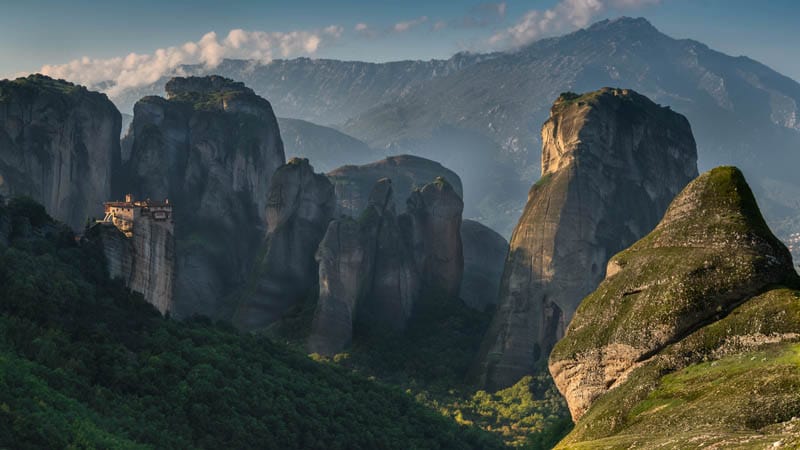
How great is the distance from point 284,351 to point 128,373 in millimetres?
25534

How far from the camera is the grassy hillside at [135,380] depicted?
51.6m

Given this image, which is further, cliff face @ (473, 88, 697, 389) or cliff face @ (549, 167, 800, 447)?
cliff face @ (473, 88, 697, 389)

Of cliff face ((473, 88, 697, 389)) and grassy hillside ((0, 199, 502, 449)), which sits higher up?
cliff face ((473, 88, 697, 389))

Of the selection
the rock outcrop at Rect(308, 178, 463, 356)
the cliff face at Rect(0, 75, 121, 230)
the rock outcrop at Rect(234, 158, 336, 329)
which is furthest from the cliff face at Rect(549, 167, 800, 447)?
the cliff face at Rect(0, 75, 121, 230)

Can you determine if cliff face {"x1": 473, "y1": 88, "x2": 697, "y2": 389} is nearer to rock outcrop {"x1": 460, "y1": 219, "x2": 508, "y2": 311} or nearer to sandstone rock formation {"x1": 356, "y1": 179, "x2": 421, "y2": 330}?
sandstone rock formation {"x1": 356, "y1": 179, "x2": 421, "y2": 330}

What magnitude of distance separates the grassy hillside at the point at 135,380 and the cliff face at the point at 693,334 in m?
21.7

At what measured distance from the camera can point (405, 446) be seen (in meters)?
77.4

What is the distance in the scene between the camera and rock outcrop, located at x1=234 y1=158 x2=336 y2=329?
12438 centimetres

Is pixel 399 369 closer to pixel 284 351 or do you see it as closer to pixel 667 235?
pixel 284 351

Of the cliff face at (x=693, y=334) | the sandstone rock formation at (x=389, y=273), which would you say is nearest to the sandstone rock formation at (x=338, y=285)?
the sandstone rock formation at (x=389, y=273)

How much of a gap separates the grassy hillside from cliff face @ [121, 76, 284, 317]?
48271 millimetres

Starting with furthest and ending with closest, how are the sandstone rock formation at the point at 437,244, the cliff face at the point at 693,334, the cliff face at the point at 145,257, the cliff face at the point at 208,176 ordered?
the cliff face at the point at 208,176 < the sandstone rock formation at the point at 437,244 < the cliff face at the point at 145,257 < the cliff face at the point at 693,334

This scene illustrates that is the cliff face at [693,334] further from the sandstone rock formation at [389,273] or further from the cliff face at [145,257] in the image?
the sandstone rock formation at [389,273]

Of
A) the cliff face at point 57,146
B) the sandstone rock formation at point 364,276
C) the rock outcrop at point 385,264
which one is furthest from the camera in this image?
Result: the cliff face at point 57,146
